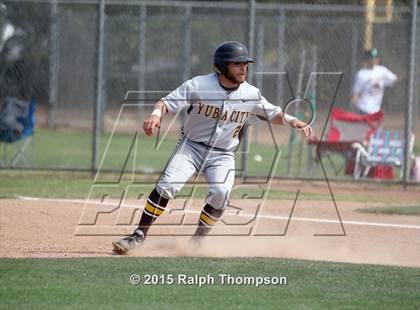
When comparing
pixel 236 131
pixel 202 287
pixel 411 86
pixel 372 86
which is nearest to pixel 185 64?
pixel 372 86

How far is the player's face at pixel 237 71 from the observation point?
25.7 ft

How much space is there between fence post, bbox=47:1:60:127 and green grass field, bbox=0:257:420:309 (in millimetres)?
9021

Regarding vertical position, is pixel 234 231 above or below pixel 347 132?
above

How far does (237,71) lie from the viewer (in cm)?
785

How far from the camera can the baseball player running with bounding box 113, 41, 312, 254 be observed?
305 inches

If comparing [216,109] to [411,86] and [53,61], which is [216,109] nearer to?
[411,86]

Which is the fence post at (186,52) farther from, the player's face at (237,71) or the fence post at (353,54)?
the player's face at (237,71)

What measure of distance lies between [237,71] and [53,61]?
832 centimetres

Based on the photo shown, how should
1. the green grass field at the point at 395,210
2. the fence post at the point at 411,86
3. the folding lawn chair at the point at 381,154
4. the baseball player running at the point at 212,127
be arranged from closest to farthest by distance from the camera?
1. the baseball player running at the point at 212,127
2. the green grass field at the point at 395,210
3. the fence post at the point at 411,86
4. the folding lawn chair at the point at 381,154

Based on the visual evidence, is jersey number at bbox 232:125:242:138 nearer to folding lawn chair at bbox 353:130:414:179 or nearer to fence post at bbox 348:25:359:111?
folding lawn chair at bbox 353:130:414:179

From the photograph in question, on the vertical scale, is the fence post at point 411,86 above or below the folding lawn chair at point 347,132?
above

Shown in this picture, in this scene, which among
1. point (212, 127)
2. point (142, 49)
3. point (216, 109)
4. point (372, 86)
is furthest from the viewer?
point (142, 49)

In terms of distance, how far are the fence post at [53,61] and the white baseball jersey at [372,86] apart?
5.38 meters

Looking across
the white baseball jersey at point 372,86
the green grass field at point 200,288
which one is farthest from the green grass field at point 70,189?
the green grass field at point 200,288
